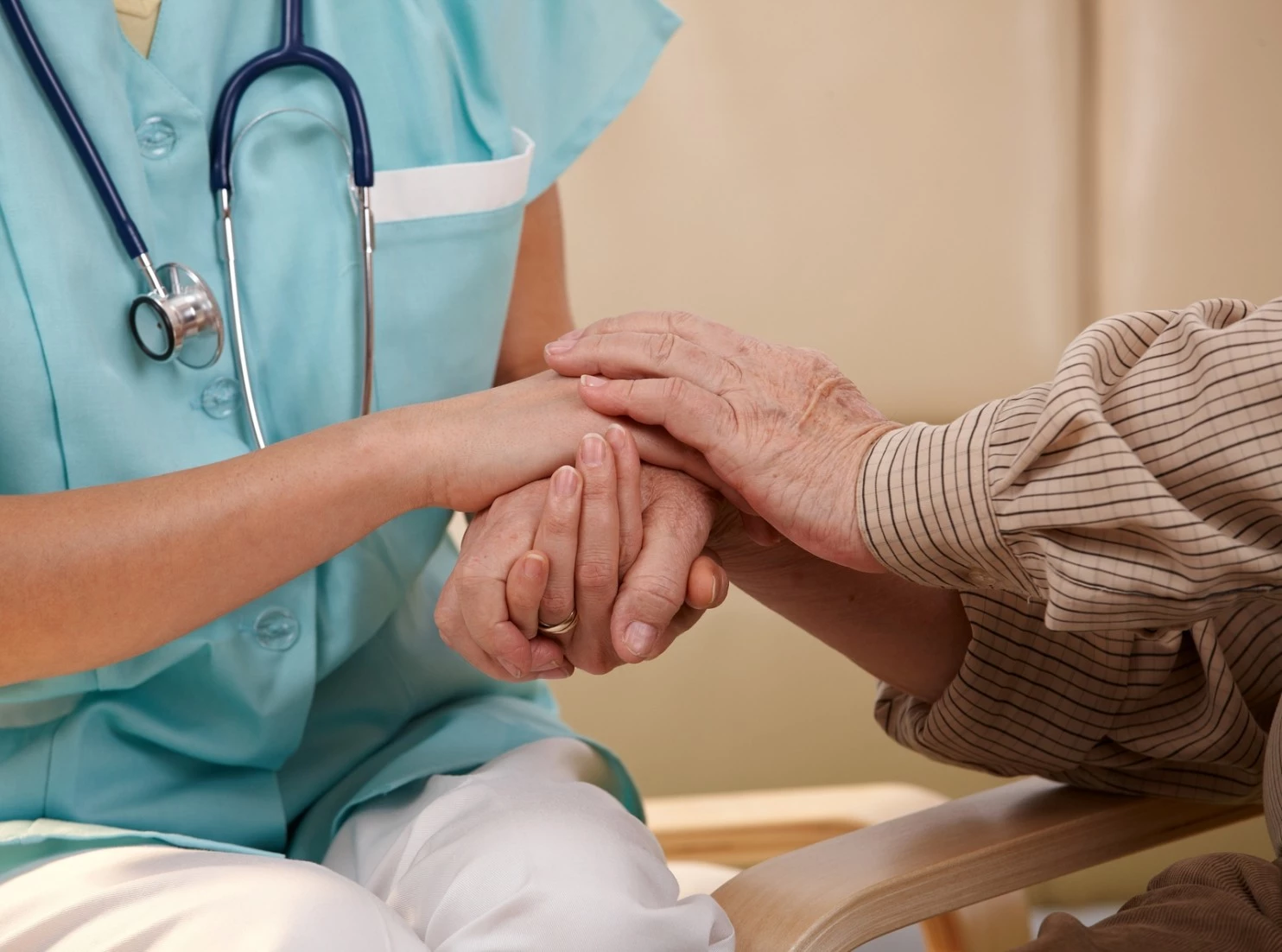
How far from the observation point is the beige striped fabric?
64 cm

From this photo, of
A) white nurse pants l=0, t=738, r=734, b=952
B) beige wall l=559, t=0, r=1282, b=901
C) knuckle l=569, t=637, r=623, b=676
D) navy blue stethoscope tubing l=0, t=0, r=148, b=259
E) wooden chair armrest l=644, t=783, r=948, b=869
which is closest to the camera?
white nurse pants l=0, t=738, r=734, b=952

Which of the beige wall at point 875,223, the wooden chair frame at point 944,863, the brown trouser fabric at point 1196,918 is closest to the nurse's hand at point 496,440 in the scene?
the wooden chair frame at point 944,863

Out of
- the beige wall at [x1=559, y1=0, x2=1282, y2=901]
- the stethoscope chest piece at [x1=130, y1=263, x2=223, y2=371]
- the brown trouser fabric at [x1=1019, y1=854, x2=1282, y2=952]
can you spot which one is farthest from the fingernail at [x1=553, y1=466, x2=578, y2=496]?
the beige wall at [x1=559, y1=0, x2=1282, y2=901]

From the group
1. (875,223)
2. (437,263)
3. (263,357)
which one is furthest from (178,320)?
(875,223)

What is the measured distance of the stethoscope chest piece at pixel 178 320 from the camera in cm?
77

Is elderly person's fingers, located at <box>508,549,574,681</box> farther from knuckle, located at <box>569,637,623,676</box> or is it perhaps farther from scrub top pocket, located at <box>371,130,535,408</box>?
scrub top pocket, located at <box>371,130,535,408</box>

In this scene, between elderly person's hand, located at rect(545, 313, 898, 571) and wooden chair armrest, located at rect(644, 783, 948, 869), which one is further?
wooden chair armrest, located at rect(644, 783, 948, 869)

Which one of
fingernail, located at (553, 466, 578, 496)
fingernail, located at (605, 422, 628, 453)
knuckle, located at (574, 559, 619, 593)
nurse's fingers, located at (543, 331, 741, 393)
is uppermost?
nurse's fingers, located at (543, 331, 741, 393)

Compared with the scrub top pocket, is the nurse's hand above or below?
below

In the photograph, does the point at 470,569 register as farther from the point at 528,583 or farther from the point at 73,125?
the point at 73,125

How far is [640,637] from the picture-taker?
31.8 inches

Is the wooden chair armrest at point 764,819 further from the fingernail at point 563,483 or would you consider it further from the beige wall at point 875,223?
the fingernail at point 563,483

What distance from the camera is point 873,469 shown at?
78cm

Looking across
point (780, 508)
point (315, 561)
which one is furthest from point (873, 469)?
point (315, 561)
